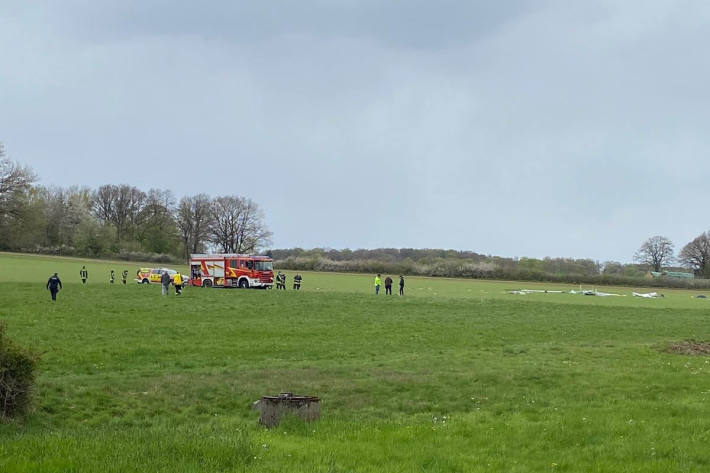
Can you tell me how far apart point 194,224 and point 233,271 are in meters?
82.9

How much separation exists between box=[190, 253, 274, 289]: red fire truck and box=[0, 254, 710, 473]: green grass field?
78.6 ft

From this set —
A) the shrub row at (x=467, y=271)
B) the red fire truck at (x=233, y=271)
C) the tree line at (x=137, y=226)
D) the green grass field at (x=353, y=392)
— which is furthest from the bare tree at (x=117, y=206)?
the green grass field at (x=353, y=392)

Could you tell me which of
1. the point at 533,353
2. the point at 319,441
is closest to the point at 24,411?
the point at 319,441

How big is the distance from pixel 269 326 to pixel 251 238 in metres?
111

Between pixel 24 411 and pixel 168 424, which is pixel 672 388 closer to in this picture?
pixel 168 424

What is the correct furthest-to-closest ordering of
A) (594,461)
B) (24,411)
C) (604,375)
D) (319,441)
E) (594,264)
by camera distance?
(594,264)
(604,375)
(24,411)
(319,441)
(594,461)

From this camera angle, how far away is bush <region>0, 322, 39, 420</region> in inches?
379

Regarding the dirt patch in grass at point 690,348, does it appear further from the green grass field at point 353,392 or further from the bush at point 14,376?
the bush at point 14,376

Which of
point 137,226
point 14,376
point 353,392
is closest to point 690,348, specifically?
point 353,392

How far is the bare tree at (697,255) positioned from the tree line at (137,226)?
84.9 m

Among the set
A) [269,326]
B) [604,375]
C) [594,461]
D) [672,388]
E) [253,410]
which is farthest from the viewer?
[269,326]

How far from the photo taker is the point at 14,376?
9750 millimetres

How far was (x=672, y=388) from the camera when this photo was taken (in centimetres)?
1326

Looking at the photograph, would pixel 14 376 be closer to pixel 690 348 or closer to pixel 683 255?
pixel 690 348
